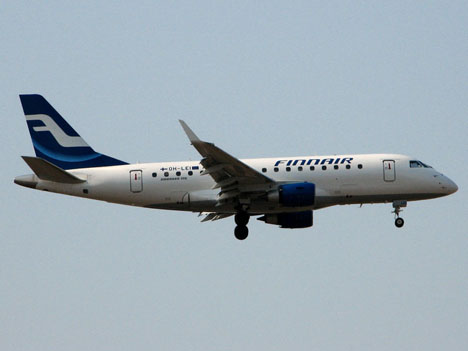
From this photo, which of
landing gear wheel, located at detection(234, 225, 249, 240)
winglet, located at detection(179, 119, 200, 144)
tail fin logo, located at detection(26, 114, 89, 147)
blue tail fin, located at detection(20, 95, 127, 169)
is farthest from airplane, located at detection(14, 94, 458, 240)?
winglet, located at detection(179, 119, 200, 144)

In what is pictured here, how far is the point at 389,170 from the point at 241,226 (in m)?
8.58

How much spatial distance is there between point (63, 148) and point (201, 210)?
8975mm

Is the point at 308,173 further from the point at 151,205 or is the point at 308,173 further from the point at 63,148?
the point at 63,148

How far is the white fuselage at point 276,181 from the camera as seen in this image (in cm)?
4944

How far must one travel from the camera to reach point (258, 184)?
160 ft

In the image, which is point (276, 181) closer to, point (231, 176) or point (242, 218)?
point (231, 176)

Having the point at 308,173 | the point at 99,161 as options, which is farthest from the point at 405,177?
the point at 99,161

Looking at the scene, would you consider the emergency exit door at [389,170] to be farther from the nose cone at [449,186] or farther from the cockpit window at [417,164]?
the nose cone at [449,186]

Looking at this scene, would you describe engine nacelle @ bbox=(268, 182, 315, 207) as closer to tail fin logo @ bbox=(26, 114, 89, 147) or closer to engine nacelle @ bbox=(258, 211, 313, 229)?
engine nacelle @ bbox=(258, 211, 313, 229)

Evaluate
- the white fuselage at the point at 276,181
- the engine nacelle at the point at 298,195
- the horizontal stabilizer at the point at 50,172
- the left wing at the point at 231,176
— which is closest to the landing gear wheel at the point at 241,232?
the white fuselage at the point at 276,181

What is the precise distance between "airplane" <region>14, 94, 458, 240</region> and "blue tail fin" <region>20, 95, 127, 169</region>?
0.41m

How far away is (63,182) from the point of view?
50.5 meters

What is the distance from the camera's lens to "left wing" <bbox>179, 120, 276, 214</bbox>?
46344 mm

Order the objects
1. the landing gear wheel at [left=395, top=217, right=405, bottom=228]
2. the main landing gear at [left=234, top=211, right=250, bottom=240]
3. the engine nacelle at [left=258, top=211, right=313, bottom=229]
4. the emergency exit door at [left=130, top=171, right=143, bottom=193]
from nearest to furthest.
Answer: the emergency exit door at [left=130, top=171, right=143, bottom=193], the main landing gear at [left=234, top=211, right=250, bottom=240], the landing gear wheel at [left=395, top=217, right=405, bottom=228], the engine nacelle at [left=258, top=211, right=313, bottom=229]
